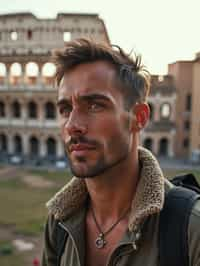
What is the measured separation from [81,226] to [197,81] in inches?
1106

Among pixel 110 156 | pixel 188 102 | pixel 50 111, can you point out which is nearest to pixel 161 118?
pixel 188 102

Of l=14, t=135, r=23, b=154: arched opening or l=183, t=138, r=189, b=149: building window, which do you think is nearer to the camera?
l=14, t=135, r=23, b=154: arched opening

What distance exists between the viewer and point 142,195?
6.34 feet

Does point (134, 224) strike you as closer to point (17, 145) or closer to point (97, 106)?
Answer: point (97, 106)

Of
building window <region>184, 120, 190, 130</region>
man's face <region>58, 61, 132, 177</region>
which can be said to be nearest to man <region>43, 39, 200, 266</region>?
man's face <region>58, 61, 132, 177</region>

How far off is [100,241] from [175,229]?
2.23 ft

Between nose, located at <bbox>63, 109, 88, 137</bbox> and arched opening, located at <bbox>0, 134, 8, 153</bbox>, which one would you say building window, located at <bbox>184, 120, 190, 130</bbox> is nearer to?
arched opening, located at <bbox>0, 134, 8, 153</bbox>

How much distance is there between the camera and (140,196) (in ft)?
6.35

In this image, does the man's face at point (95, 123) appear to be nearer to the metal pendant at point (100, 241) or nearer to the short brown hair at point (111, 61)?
the short brown hair at point (111, 61)

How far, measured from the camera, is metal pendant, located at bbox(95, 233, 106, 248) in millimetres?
2064

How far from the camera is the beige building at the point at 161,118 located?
2814cm

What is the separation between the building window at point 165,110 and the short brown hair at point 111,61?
27440 millimetres

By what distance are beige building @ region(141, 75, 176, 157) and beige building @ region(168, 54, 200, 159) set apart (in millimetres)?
748

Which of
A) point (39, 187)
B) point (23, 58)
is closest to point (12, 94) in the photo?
point (23, 58)
